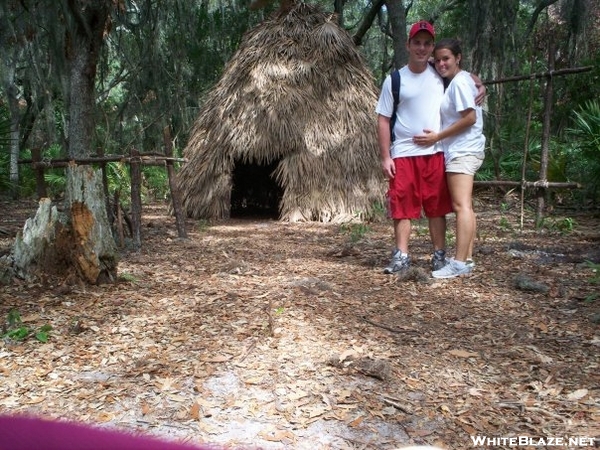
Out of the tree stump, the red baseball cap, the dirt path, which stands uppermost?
the red baseball cap

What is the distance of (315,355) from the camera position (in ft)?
8.87

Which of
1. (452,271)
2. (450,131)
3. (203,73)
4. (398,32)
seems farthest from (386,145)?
(203,73)

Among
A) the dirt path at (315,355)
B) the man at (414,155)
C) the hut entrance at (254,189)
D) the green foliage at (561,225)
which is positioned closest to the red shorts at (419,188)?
the man at (414,155)

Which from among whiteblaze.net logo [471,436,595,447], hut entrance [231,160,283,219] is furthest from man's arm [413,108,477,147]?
hut entrance [231,160,283,219]

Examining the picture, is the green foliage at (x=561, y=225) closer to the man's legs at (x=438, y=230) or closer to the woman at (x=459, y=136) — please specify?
the man's legs at (x=438, y=230)

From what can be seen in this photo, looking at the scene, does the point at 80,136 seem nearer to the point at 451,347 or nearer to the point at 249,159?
the point at 249,159

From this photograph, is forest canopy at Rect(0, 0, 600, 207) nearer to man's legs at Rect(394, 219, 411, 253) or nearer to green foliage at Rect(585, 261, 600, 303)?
green foliage at Rect(585, 261, 600, 303)

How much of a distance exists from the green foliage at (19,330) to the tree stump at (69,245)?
2.35 ft

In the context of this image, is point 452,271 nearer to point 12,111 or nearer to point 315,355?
point 315,355

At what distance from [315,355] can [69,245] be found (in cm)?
216

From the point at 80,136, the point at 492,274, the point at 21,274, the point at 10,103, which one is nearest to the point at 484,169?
the point at 492,274

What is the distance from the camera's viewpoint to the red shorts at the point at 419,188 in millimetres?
4078

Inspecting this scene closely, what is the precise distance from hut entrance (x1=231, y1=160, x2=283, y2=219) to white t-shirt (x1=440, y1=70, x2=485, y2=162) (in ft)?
23.3

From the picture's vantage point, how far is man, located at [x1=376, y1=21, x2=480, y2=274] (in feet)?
13.2
